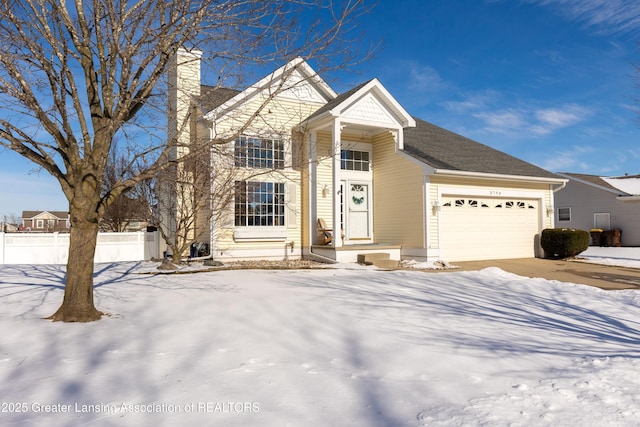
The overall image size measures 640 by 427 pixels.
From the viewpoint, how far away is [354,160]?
1534cm

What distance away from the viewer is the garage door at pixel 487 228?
1431 cm

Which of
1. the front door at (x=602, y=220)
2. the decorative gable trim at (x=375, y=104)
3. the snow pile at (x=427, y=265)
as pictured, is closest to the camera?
the snow pile at (x=427, y=265)

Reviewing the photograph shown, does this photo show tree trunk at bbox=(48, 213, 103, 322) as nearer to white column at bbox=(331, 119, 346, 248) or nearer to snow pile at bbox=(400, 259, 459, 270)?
white column at bbox=(331, 119, 346, 248)

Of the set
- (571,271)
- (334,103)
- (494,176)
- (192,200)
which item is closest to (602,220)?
(494,176)

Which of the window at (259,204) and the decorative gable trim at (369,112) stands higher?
the decorative gable trim at (369,112)

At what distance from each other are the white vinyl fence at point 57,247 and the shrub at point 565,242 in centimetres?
1373

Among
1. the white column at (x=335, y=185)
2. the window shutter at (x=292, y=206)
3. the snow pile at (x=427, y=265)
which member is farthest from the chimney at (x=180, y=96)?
the snow pile at (x=427, y=265)

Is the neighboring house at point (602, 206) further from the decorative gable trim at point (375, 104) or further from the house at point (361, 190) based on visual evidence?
the decorative gable trim at point (375, 104)

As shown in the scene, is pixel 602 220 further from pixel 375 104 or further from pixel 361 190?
pixel 375 104

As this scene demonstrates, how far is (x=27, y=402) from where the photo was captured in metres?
3.24

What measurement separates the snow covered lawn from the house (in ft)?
18.5

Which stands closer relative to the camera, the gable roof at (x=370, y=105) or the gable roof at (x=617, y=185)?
the gable roof at (x=370, y=105)

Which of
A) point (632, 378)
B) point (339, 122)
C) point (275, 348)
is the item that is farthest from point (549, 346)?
point (339, 122)

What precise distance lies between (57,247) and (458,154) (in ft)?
45.5
